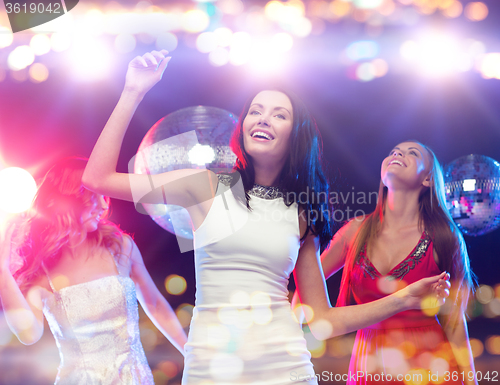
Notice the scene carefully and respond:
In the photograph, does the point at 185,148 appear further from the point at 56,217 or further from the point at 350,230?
the point at 350,230

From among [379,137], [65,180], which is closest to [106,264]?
[65,180]

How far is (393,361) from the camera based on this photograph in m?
1.59

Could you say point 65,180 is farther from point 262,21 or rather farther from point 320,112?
point 320,112

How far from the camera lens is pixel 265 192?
3.84 feet

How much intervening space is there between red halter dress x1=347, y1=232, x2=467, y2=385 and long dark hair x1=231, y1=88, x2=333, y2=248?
61 centimetres

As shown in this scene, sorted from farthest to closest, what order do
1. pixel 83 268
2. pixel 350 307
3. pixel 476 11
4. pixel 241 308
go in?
pixel 476 11 → pixel 83 268 → pixel 350 307 → pixel 241 308

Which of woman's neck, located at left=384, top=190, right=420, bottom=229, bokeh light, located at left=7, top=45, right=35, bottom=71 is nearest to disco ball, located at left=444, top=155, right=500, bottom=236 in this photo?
woman's neck, located at left=384, top=190, right=420, bottom=229

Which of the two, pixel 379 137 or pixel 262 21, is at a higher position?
pixel 262 21

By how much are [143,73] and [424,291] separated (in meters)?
0.90

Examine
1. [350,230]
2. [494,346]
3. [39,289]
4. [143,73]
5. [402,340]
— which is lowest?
[494,346]

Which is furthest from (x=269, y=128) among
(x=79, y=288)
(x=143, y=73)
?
(x=79, y=288)

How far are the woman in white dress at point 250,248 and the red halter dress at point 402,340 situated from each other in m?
0.58

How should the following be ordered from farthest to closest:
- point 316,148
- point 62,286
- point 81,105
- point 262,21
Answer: point 81,105 → point 262,21 → point 62,286 → point 316,148

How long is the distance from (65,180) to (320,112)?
2.51 m
